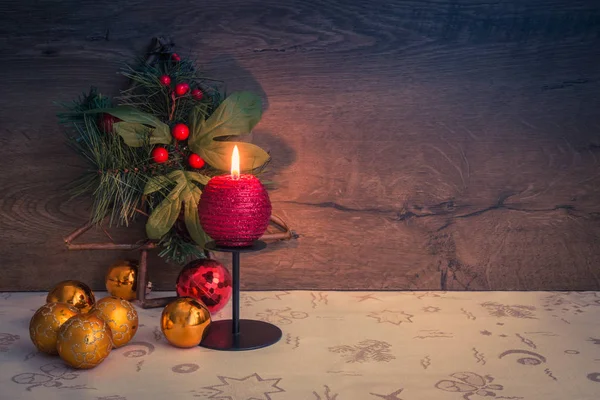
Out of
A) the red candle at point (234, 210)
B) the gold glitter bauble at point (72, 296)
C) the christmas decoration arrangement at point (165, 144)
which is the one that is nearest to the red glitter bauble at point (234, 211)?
the red candle at point (234, 210)

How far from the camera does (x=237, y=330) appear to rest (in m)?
1.03

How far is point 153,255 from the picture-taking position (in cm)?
130

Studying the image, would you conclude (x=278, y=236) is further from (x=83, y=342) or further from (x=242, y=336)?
(x=83, y=342)

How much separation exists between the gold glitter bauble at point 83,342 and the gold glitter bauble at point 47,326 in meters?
0.03

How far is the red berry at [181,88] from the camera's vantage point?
3.67 ft

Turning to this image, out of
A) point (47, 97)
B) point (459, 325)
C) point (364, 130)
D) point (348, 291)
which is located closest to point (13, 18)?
point (47, 97)

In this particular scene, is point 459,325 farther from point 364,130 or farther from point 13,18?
point 13,18

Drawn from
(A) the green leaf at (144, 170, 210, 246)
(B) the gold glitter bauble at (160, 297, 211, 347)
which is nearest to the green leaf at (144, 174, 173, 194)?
(A) the green leaf at (144, 170, 210, 246)

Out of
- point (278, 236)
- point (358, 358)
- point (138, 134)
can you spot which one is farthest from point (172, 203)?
point (358, 358)

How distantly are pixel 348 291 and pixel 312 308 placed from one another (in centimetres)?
14

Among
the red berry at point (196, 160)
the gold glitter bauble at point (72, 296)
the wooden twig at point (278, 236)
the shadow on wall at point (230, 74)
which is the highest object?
the shadow on wall at point (230, 74)

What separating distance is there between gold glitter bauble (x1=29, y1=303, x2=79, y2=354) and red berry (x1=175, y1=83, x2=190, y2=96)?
0.39 m

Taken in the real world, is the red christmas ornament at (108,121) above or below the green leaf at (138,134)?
above

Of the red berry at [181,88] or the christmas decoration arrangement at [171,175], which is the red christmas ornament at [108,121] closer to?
the christmas decoration arrangement at [171,175]
